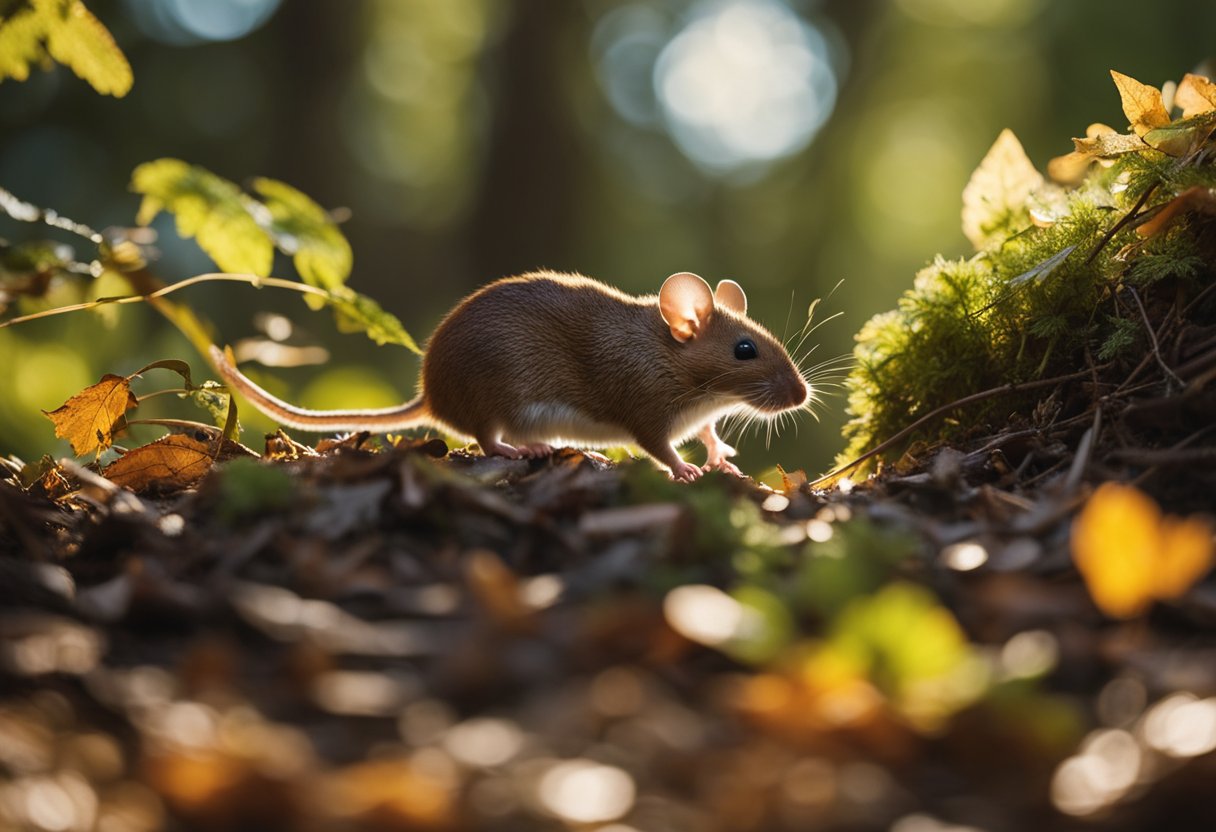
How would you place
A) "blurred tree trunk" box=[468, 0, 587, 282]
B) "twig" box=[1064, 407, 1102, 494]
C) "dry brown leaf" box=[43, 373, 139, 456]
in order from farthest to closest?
"blurred tree trunk" box=[468, 0, 587, 282], "dry brown leaf" box=[43, 373, 139, 456], "twig" box=[1064, 407, 1102, 494]

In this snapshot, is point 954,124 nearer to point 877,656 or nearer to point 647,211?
point 647,211

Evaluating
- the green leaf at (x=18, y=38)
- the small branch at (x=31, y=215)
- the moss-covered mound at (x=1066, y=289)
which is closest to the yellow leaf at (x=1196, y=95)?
the moss-covered mound at (x=1066, y=289)

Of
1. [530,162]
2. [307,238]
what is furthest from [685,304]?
[530,162]

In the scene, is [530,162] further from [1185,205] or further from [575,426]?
[1185,205]

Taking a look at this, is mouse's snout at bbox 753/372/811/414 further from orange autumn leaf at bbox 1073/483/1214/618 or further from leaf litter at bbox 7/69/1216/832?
orange autumn leaf at bbox 1073/483/1214/618

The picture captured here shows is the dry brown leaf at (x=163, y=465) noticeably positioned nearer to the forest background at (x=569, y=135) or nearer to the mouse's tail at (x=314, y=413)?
the mouse's tail at (x=314, y=413)

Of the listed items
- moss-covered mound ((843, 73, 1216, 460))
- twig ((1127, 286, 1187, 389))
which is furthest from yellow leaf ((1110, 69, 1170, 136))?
twig ((1127, 286, 1187, 389))

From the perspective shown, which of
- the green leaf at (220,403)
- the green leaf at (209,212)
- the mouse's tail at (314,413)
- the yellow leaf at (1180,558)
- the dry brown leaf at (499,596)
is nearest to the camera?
the yellow leaf at (1180,558)
